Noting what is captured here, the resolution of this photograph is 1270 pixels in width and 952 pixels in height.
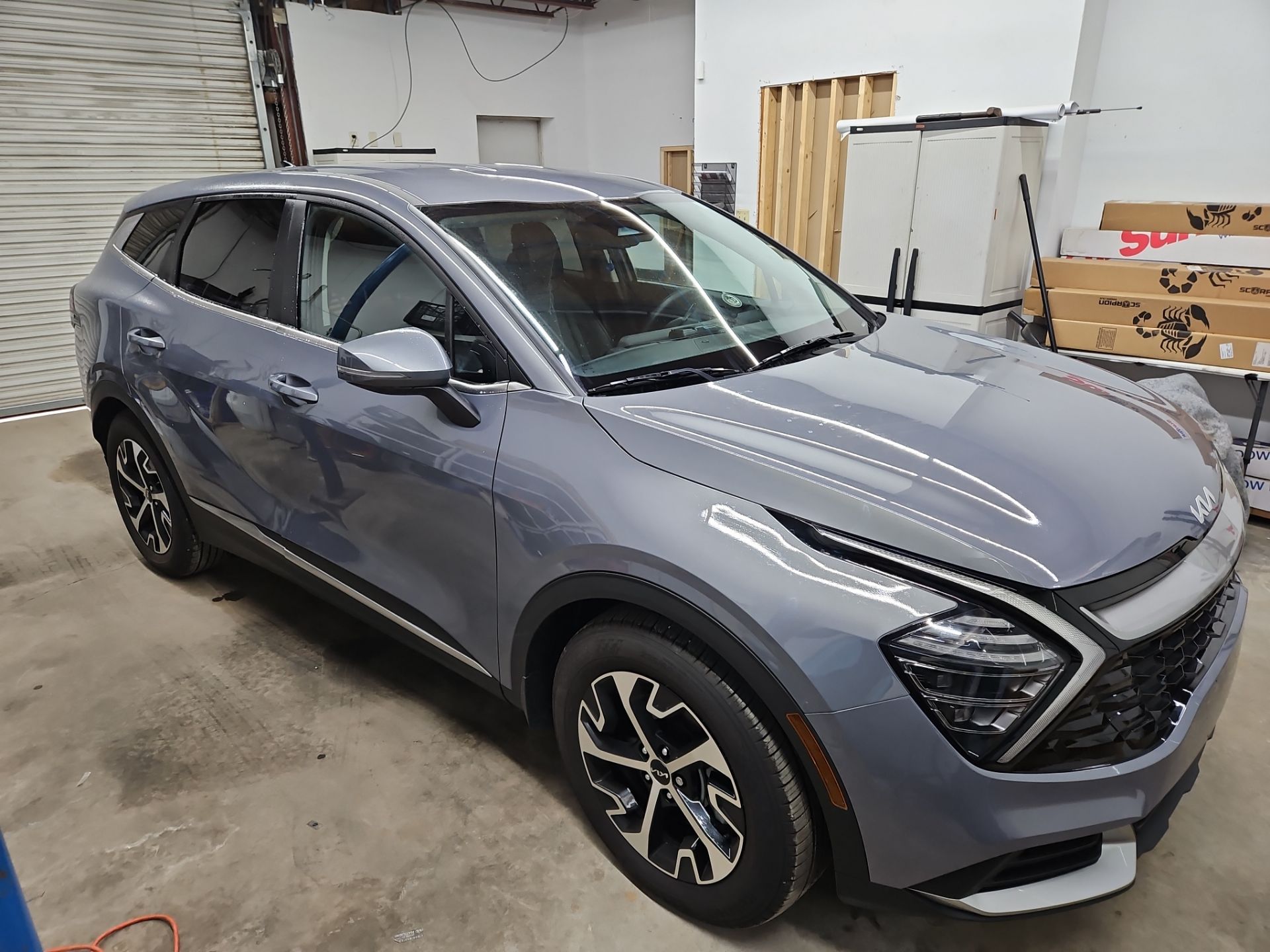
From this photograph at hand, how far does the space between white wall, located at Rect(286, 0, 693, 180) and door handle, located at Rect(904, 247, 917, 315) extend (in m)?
3.59

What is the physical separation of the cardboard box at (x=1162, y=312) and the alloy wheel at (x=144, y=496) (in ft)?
13.7

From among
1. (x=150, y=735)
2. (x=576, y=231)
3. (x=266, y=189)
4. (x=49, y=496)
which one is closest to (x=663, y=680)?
(x=576, y=231)

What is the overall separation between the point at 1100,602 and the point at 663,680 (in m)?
0.71

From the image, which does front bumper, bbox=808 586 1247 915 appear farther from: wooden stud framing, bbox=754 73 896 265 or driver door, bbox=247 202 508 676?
wooden stud framing, bbox=754 73 896 265

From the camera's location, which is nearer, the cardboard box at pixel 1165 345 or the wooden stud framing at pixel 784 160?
the cardboard box at pixel 1165 345

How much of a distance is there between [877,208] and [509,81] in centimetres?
465

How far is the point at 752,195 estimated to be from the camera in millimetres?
5801

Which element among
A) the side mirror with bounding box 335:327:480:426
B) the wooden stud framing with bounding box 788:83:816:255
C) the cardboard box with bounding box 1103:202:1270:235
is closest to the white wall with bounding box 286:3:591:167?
the wooden stud framing with bounding box 788:83:816:255

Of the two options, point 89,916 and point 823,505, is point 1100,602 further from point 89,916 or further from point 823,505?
point 89,916

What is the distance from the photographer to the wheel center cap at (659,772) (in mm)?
1505

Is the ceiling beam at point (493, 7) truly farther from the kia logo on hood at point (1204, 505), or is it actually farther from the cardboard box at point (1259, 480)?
the kia logo on hood at point (1204, 505)

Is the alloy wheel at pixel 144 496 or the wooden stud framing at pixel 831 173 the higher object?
the wooden stud framing at pixel 831 173

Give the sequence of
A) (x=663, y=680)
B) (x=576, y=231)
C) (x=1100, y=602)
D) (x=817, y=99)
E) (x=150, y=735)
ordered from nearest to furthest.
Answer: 1. (x=1100, y=602)
2. (x=663, y=680)
3. (x=576, y=231)
4. (x=150, y=735)
5. (x=817, y=99)

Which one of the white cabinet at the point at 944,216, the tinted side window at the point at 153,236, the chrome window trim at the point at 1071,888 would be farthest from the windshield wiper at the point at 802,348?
the white cabinet at the point at 944,216
